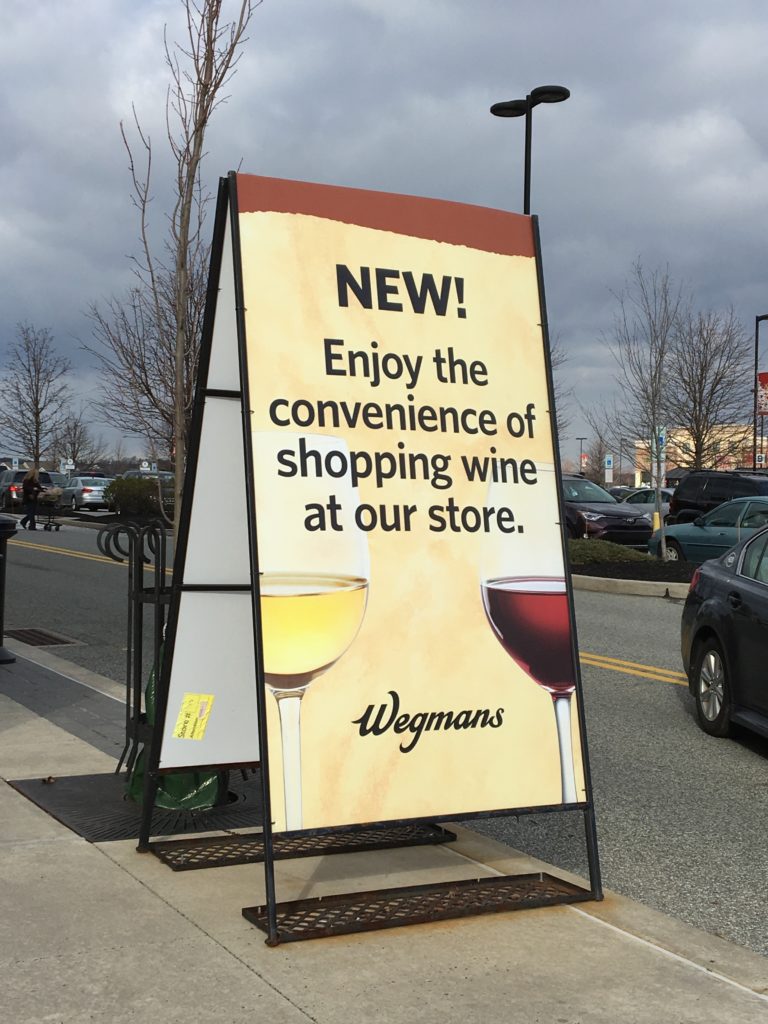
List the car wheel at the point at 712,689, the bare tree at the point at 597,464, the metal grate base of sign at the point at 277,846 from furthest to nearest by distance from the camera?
the bare tree at the point at 597,464
the car wheel at the point at 712,689
the metal grate base of sign at the point at 277,846

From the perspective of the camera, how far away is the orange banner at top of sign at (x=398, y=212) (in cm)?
447

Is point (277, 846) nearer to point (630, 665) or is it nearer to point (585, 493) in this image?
point (630, 665)

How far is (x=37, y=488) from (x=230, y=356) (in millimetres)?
29218

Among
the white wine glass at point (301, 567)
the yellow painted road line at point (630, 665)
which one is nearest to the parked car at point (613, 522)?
the yellow painted road line at point (630, 665)

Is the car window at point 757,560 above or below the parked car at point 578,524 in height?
above

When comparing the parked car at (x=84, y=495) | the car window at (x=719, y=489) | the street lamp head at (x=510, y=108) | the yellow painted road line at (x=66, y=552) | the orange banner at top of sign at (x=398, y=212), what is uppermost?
the street lamp head at (x=510, y=108)

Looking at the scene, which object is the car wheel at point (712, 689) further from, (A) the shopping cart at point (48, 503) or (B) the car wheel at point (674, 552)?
(A) the shopping cart at point (48, 503)

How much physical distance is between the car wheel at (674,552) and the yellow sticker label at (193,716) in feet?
55.6

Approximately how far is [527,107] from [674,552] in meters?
8.87

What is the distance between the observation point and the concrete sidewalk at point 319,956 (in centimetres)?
354

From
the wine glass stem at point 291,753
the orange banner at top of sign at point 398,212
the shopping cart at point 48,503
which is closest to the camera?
the wine glass stem at point 291,753

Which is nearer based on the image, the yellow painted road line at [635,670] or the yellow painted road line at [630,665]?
the yellow painted road line at [635,670]

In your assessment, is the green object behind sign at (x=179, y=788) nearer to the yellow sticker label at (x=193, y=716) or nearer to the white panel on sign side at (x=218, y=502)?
the yellow sticker label at (x=193, y=716)

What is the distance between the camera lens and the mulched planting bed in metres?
18.4
